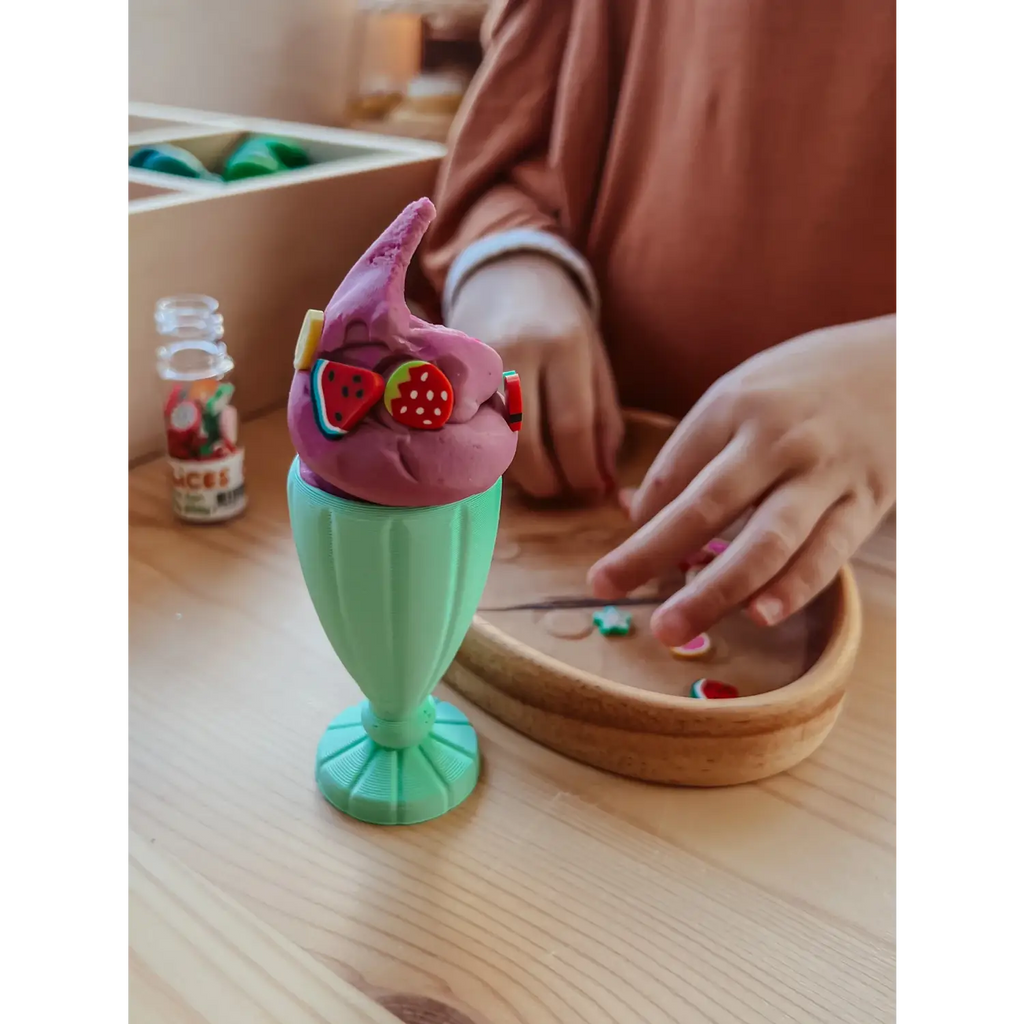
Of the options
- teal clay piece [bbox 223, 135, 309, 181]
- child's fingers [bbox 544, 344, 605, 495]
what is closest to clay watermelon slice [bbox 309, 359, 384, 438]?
child's fingers [bbox 544, 344, 605, 495]

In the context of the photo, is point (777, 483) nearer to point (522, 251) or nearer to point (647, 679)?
point (647, 679)

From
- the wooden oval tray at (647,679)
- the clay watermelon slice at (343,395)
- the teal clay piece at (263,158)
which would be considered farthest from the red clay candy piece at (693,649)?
the teal clay piece at (263,158)

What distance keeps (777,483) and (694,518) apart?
0.05m

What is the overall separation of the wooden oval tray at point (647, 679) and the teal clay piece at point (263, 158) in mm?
507

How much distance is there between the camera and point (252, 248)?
0.72 m

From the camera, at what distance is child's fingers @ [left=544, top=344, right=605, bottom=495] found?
1.90 ft

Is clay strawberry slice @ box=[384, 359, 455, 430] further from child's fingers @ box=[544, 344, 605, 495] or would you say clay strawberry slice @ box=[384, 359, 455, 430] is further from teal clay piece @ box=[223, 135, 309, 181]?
teal clay piece @ box=[223, 135, 309, 181]

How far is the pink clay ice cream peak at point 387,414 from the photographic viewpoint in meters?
0.33

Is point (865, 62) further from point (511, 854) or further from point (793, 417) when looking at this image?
point (511, 854)

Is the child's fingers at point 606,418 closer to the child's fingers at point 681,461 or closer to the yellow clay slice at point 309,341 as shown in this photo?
the child's fingers at point 681,461

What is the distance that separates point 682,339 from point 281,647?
0.35 metres

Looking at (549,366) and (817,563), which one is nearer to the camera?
(817,563)

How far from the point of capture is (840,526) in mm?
466

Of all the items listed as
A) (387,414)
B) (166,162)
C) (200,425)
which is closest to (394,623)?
(387,414)
